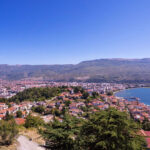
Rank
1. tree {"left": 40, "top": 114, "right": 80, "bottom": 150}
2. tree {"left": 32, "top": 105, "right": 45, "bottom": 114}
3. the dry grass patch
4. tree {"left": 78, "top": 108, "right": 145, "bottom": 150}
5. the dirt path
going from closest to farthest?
tree {"left": 78, "top": 108, "right": 145, "bottom": 150}, tree {"left": 40, "top": 114, "right": 80, "bottom": 150}, the dirt path, the dry grass patch, tree {"left": 32, "top": 105, "right": 45, "bottom": 114}

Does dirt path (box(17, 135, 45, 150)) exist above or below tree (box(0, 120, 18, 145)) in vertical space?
below

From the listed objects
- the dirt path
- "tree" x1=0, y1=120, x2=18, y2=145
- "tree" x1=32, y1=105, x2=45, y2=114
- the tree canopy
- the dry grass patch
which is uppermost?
the tree canopy

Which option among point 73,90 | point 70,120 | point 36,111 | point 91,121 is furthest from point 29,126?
point 73,90

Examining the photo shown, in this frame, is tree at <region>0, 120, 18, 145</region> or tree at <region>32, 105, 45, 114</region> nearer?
tree at <region>0, 120, 18, 145</region>

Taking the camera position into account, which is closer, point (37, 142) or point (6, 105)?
point (37, 142)

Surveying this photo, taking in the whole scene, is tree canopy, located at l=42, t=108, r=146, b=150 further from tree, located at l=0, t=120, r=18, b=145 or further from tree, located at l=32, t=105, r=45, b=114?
tree, located at l=32, t=105, r=45, b=114

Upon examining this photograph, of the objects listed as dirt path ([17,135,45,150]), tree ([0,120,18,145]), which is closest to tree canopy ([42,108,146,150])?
dirt path ([17,135,45,150])

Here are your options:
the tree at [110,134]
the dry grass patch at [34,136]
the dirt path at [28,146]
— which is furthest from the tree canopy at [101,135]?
the dry grass patch at [34,136]

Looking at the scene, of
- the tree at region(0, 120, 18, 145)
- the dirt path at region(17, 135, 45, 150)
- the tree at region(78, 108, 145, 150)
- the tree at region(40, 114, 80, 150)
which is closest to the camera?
the tree at region(78, 108, 145, 150)

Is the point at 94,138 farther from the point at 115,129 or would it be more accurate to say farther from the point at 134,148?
the point at 134,148
